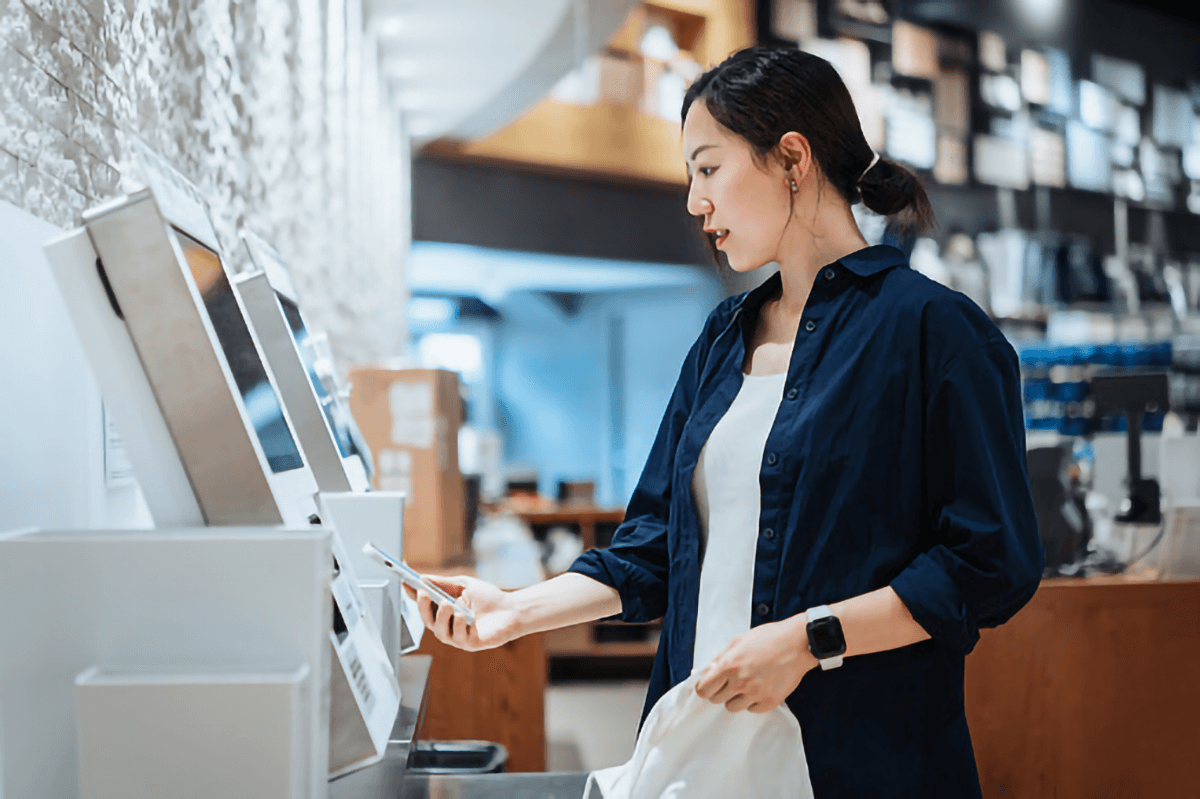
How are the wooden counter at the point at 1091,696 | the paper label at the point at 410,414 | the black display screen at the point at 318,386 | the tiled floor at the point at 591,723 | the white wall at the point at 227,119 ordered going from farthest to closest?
the tiled floor at the point at 591,723 < the paper label at the point at 410,414 < the wooden counter at the point at 1091,696 < the black display screen at the point at 318,386 < the white wall at the point at 227,119

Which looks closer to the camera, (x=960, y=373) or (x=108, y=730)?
(x=108, y=730)

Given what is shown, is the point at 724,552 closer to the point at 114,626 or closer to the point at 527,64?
the point at 114,626

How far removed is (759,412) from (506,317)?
440 inches

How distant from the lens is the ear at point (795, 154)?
1156 millimetres

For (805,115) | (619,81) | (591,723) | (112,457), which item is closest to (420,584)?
(112,457)

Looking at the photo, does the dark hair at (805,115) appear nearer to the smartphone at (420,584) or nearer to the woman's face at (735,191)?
the woman's face at (735,191)

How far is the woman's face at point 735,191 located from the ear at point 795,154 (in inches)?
0.4

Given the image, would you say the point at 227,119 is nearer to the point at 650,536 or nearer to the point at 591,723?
the point at 650,536

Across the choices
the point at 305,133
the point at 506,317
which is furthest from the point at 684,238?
the point at 305,133

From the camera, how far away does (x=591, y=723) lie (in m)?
4.64

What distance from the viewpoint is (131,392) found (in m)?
0.73

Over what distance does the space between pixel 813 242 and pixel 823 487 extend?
34 cm

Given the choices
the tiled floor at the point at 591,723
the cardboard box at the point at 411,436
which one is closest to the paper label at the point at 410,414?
the cardboard box at the point at 411,436

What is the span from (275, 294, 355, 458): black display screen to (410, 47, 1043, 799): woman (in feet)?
1.11
